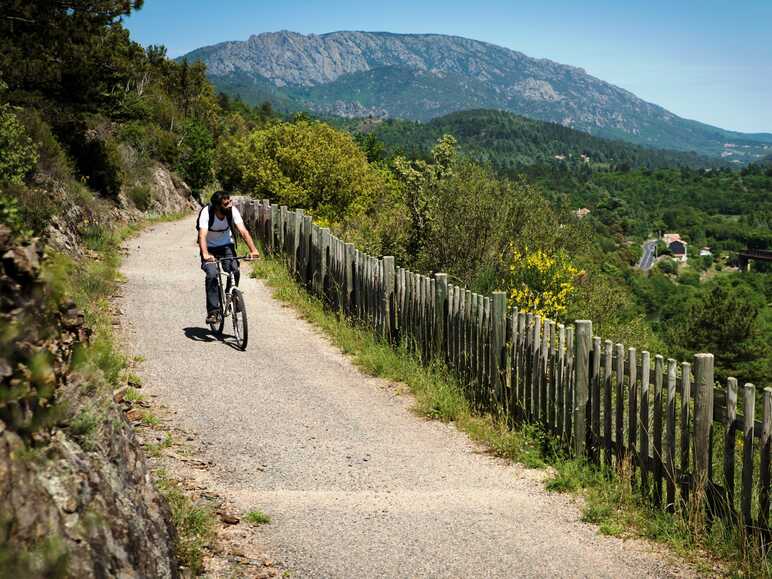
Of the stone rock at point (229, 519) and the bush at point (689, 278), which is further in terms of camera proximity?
the bush at point (689, 278)

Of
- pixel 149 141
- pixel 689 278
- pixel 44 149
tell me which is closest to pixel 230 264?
pixel 44 149

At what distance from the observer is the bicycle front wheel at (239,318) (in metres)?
10.1

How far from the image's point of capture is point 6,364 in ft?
8.10

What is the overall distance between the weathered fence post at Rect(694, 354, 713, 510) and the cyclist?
5932 millimetres

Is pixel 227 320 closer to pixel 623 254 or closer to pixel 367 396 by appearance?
pixel 367 396

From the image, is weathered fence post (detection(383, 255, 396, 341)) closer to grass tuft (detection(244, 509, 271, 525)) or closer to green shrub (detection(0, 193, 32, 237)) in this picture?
grass tuft (detection(244, 509, 271, 525))

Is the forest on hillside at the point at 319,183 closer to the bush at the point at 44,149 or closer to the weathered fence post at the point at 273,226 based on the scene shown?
the bush at the point at 44,149

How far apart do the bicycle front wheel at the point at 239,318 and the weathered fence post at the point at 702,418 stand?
245 inches

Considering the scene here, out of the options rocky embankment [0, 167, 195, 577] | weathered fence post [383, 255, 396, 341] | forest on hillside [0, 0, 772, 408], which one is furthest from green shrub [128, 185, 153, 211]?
rocky embankment [0, 167, 195, 577]

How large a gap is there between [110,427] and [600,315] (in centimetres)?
1337

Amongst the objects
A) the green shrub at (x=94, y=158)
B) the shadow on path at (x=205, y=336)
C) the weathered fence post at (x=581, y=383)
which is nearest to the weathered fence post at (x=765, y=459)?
the weathered fence post at (x=581, y=383)

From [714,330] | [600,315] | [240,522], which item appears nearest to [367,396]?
[240,522]

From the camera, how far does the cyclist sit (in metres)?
9.80

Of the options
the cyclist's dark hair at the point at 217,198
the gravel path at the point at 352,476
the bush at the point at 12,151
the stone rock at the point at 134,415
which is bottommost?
the gravel path at the point at 352,476
